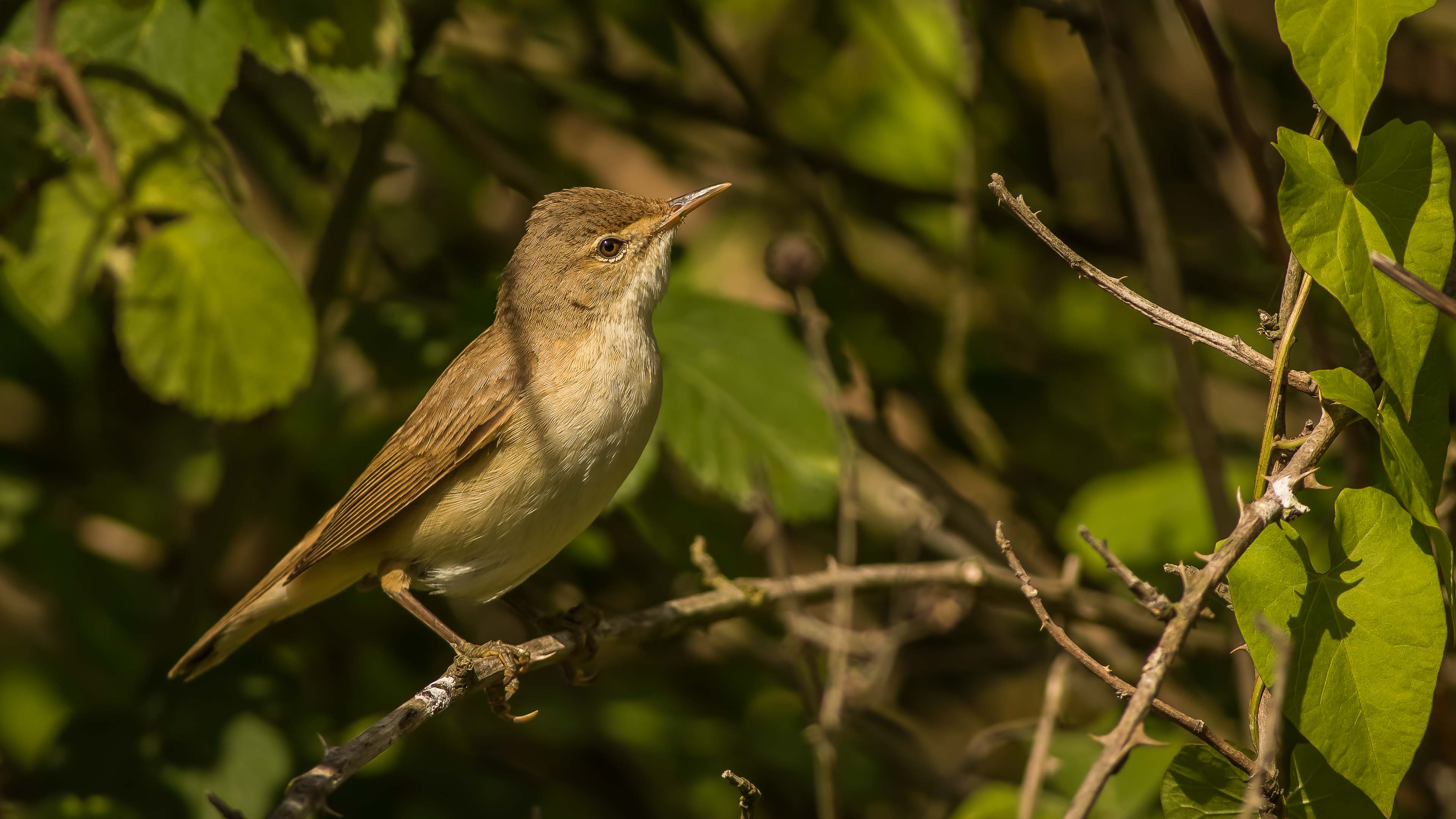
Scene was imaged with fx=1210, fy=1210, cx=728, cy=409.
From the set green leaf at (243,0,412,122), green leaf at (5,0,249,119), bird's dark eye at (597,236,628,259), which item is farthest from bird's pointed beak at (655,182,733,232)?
green leaf at (5,0,249,119)

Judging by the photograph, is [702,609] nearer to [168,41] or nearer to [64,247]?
[64,247]

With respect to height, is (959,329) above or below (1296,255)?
below

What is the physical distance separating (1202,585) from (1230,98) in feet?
5.45

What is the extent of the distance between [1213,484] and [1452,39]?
2750 mm

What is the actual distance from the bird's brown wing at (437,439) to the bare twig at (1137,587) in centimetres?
195

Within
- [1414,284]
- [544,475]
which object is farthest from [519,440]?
[1414,284]

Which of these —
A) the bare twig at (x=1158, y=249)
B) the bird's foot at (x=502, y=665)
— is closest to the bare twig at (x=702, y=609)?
the bird's foot at (x=502, y=665)

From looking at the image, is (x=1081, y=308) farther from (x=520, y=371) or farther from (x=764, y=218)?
(x=520, y=371)

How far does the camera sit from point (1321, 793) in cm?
219

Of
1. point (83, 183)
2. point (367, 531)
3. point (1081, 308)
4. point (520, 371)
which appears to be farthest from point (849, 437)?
point (83, 183)

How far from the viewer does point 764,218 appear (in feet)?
20.0

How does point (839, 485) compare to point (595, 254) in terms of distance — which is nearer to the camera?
point (839, 485)

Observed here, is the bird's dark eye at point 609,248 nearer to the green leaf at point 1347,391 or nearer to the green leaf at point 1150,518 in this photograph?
the green leaf at point 1150,518

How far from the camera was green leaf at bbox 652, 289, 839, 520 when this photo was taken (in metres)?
3.69
